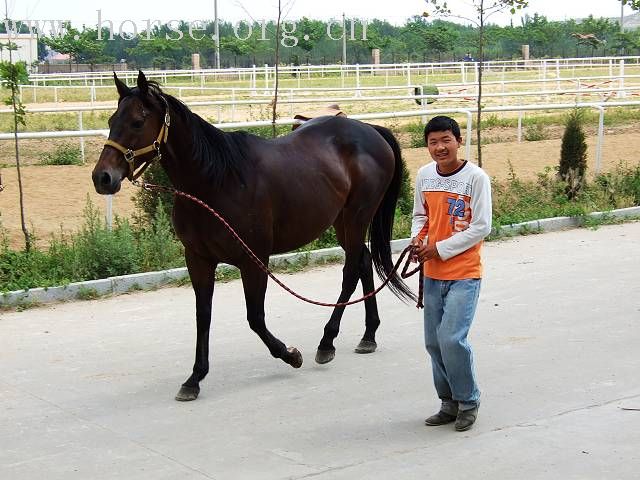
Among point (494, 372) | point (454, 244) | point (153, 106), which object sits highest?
point (153, 106)

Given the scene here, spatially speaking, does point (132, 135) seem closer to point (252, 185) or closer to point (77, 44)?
point (252, 185)

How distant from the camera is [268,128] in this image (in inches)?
666

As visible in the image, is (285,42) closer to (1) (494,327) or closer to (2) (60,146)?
(2) (60,146)

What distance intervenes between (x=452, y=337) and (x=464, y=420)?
0.49 metres

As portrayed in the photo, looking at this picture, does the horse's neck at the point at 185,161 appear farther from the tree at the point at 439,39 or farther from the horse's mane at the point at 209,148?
the tree at the point at 439,39

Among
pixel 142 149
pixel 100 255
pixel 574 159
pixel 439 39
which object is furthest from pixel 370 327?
pixel 439 39

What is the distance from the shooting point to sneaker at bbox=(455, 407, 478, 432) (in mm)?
5719

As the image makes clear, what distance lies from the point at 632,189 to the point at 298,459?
32.1 feet

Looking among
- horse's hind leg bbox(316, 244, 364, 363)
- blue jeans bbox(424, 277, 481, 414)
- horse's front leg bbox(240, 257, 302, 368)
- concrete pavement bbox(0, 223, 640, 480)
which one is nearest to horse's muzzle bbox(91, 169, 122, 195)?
horse's front leg bbox(240, 257, 302, 368)

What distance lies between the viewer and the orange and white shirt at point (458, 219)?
5613mm

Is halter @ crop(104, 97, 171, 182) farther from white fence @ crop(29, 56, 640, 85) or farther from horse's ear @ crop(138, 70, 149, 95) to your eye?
white fence @ crop(29, 56, 640, 85)

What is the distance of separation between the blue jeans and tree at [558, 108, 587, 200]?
8.50 metres

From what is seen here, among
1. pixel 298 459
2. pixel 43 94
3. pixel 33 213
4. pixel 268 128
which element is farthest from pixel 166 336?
pixel 43 94

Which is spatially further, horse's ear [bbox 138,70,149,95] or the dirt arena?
the dirt arena
